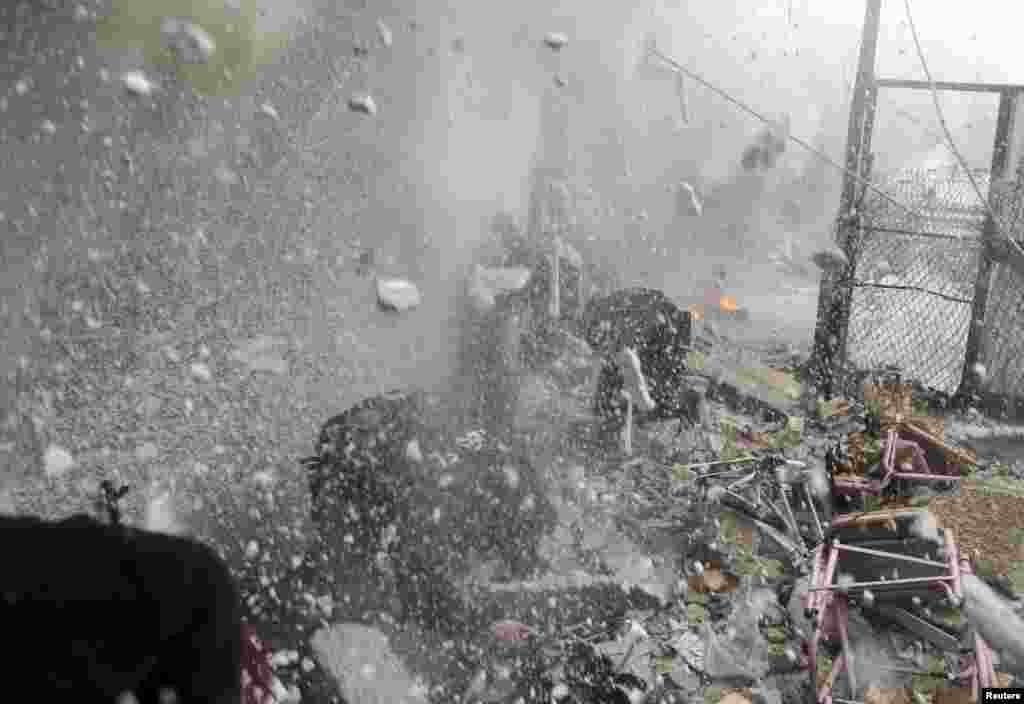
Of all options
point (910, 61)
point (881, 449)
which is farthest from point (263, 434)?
point (910, 61)

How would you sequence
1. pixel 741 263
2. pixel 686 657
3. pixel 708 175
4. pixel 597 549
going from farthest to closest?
pixel 708 175 < pixel 741 263 < pixel 597 549 < pixel 686 657

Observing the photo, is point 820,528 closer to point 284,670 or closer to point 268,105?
point 284,670

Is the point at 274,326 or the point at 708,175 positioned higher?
the point at 708,175

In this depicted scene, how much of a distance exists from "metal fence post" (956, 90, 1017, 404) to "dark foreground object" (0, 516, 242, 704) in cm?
456

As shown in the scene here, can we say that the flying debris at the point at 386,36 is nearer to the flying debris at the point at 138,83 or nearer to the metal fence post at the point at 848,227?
the flying debris at the point at 138,83

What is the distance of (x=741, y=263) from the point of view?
33.6 ft

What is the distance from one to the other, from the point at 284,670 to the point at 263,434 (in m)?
2.69

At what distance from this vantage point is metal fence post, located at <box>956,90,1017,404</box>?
4.51 meters

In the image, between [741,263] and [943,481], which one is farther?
[741,263]

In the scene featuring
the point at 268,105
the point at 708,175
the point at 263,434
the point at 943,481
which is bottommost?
the point at 263,434

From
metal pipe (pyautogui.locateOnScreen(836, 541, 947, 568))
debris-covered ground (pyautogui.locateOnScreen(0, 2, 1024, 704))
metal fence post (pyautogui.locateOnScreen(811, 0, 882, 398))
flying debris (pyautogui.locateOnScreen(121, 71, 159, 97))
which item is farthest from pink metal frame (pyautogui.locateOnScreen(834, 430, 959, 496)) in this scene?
flying debris (pyautogui.locateOnScreen(121, 71, 159, 97))

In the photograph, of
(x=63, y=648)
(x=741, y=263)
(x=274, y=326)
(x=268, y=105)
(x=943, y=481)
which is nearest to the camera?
(x=63, y=648)

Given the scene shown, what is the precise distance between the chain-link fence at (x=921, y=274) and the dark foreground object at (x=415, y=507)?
10.1 feet

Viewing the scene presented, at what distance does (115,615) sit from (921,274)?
5141 millimetres
